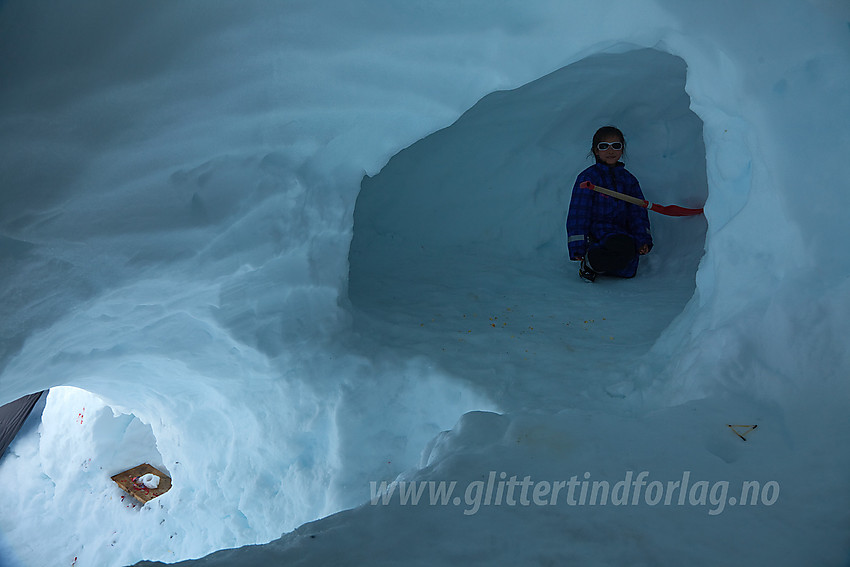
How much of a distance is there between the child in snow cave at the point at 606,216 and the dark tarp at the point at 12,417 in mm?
4715

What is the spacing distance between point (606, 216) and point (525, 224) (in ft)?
2.34

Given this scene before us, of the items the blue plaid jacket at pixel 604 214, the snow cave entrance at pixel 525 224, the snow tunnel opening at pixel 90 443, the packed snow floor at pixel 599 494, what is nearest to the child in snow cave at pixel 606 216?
the blue plaid jacket at pixel 604 214

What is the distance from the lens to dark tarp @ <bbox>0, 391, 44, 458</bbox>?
455 centimetres

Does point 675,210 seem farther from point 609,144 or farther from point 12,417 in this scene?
point 12,417

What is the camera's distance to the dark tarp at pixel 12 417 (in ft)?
14.9

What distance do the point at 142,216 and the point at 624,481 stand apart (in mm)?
1704

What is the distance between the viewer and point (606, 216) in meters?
3.75

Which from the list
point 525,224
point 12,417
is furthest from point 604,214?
point 12,417

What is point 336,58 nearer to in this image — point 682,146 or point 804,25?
point 804,25

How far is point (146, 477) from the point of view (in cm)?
412

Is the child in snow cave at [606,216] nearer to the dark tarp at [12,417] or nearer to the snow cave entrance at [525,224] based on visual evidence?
the snow cave entrance at [525,224]

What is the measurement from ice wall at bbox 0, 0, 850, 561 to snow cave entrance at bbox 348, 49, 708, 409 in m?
0.52

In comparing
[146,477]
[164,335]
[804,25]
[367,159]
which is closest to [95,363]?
[164,335]

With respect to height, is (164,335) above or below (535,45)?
below
